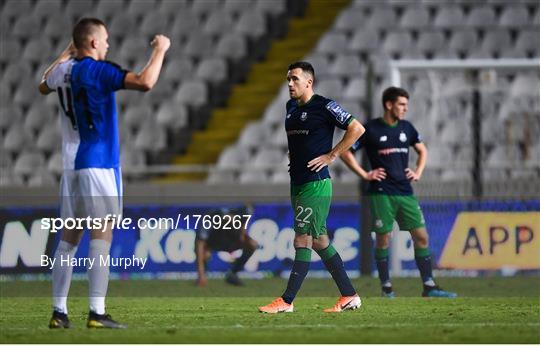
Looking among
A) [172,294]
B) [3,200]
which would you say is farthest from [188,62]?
[172,294]

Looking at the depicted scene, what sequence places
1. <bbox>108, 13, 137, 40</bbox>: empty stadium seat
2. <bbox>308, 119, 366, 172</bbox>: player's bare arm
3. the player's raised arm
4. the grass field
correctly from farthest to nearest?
<bbox>108, 13, 137, 40</bbox>: empty stadium seat, <bbox>308, 119, 366, 172</bbox>: player's bare arm, the grass field, the player's raised arm

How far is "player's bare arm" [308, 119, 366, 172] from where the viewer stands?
9906 mm

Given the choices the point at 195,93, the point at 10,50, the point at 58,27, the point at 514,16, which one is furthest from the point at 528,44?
the point at 10,50

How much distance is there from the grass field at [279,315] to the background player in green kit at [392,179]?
0.51m

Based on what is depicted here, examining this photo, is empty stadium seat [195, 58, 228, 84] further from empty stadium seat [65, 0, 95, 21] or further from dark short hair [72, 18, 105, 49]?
dark short hair [72, 18, 105, 49]

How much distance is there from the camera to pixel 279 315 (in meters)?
9.94

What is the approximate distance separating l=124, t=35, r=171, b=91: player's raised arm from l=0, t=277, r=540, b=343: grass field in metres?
1.54

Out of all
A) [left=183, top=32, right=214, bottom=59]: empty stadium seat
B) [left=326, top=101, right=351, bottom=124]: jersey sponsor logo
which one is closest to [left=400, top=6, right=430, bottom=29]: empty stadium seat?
[left=183, top=32, right=214, bottom=59]: empty stadium seat

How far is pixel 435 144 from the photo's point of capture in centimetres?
1866

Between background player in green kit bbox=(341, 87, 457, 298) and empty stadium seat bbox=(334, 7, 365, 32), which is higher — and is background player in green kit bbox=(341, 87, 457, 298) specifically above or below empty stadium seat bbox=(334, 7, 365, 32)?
below

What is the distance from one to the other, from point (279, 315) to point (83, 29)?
2.77m

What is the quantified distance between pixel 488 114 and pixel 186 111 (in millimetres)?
5242

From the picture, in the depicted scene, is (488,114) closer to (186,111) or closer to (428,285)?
(186,111)

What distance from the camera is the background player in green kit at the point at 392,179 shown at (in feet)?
41.0
